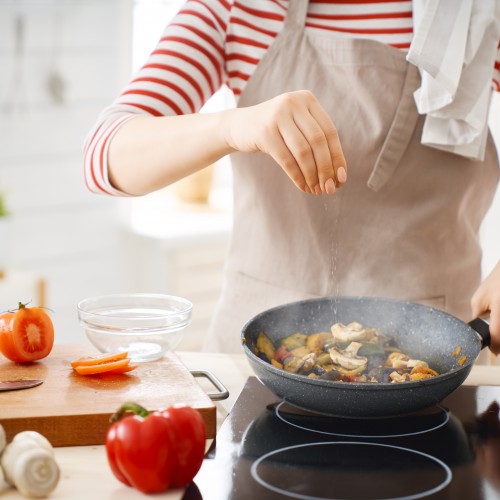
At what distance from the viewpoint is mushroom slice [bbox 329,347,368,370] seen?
1.20 meters

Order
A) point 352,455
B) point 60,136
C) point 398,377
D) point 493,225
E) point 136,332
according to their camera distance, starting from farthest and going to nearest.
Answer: point 60,136, point 493,225, point 136,332, point 398,377, point 352,455

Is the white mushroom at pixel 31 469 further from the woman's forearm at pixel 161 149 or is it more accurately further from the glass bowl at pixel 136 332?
the woman's forearm at pixel 161 149

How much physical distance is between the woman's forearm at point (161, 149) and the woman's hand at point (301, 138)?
133 mm

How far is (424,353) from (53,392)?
0.57m

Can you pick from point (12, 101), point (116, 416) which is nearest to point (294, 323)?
point (116, 416)

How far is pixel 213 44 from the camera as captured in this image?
1.53 metres

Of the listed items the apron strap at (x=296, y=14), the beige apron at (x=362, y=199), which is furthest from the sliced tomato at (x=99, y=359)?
the apron strap at (x=296, y=14)

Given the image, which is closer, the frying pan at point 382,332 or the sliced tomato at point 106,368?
the frying pan at point 382,332

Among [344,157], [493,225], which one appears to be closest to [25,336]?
[344,157]

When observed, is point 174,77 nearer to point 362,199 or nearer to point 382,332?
point 362,199

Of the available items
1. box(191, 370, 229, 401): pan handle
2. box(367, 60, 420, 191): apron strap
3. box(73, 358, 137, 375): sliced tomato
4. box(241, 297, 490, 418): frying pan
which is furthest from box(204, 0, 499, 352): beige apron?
box(73, 358, 137, 375): sliced tomato

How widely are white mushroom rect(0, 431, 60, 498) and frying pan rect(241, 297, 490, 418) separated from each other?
0.31 meters

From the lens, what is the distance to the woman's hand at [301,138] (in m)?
1.10

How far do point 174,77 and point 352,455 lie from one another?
764 millimetres
